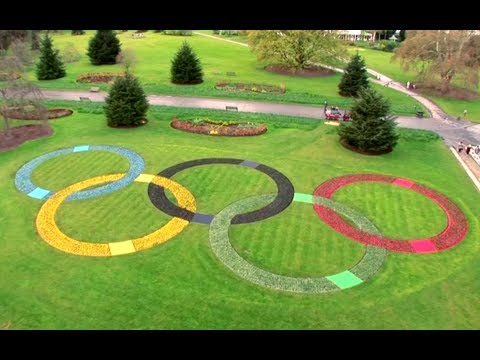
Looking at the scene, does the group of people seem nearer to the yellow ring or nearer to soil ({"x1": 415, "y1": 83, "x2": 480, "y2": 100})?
soil ({"x1": 415, "y1": 83, "x2": 480, "y2": 100})

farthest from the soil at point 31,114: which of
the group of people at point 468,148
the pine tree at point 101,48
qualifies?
the group of people at point 468,148

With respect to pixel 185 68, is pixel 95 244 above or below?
below

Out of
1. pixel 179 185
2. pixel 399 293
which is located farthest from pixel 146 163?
pixel 399 293

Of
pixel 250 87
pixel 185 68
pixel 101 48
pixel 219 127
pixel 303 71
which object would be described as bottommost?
pixel 219 127

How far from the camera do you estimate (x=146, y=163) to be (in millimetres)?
34938

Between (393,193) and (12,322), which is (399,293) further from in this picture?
(12,322)

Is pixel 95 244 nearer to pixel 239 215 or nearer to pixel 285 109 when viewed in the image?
pixel 239 215

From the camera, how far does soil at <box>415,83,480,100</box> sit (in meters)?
61.8

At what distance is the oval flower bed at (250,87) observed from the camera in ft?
203

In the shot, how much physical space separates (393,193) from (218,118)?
2333 centimetres

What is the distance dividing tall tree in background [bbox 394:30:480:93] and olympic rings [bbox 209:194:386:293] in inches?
1805

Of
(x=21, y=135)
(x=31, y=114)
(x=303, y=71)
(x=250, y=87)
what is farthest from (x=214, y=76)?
(x=21, y=135)

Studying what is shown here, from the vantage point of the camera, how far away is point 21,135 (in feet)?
133

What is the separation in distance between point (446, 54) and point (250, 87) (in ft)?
104
